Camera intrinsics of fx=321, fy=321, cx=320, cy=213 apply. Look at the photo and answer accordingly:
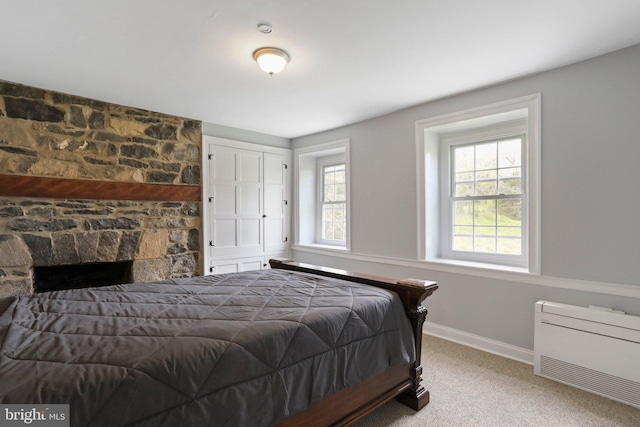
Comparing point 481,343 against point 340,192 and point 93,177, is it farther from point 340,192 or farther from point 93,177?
point 93,177

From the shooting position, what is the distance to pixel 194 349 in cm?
122

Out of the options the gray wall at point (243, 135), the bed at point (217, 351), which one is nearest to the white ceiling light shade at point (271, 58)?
the bed at point (217, 351)

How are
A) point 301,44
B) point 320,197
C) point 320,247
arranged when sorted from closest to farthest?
point 301,44, point 320,247, point 320,197

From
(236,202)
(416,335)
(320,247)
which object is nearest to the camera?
(416,335)

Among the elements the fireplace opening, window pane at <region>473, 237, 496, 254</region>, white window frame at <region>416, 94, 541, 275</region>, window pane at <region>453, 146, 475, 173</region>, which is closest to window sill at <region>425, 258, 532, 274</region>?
white window frame at <region>416, 94, 541, 275</region>

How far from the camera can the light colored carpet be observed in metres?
1.97

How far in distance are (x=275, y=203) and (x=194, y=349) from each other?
12.5ft

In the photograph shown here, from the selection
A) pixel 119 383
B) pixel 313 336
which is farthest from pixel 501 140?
pixel 119 383

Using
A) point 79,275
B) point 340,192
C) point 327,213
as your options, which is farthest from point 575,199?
point 79,275

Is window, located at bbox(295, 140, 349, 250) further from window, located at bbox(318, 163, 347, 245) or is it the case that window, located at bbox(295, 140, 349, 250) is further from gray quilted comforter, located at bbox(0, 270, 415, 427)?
gray quilted comforter, located at bbox(0, 270, 415, 427)

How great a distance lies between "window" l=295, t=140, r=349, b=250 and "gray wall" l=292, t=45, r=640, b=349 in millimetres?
1654

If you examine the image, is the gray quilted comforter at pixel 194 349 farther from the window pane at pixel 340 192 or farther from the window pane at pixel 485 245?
the window pane at pixel 340 192

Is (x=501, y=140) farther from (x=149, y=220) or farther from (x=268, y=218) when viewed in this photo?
(x=149, y=220)

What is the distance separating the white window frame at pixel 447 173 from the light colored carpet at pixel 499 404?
891 mm
